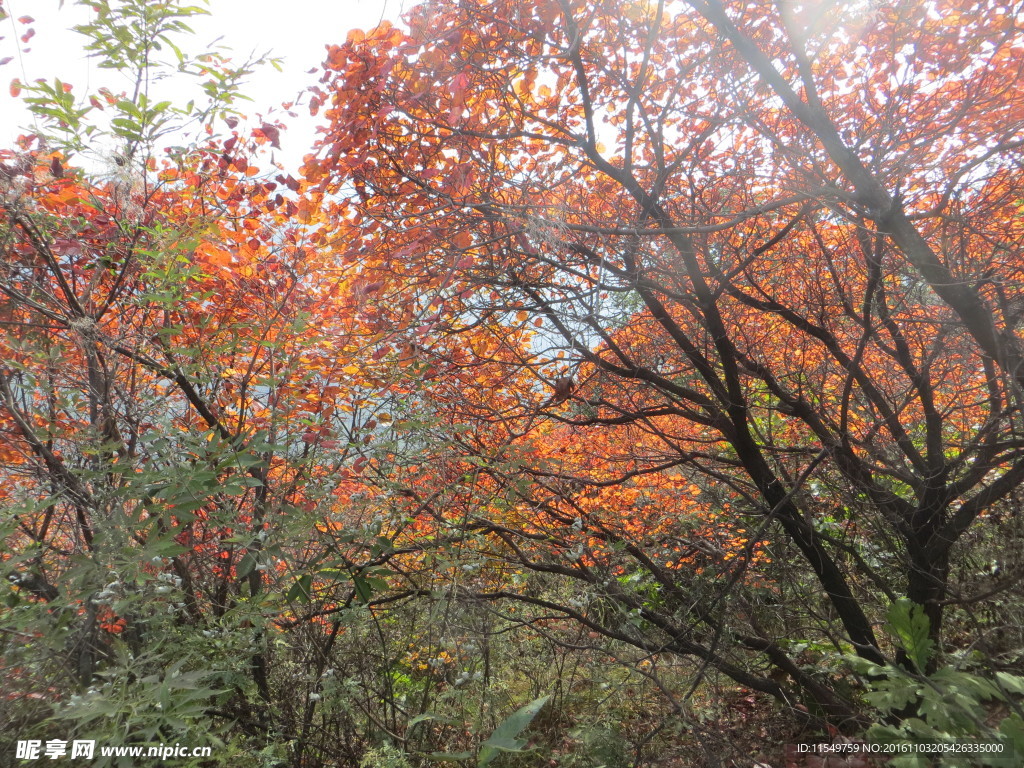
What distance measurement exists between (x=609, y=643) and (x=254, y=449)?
3167 millimetres

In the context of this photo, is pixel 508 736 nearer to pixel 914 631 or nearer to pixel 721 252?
pixel 914 631

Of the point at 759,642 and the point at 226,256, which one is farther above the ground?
the point at 226,256

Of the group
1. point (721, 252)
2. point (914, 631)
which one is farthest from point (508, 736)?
point (721, 252)

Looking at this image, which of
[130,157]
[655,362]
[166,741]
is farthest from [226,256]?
[655,362]

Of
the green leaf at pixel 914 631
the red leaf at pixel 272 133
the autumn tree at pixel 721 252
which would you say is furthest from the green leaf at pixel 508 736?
the red leaf at pixel 272 133

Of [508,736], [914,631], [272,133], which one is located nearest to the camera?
[508,736]

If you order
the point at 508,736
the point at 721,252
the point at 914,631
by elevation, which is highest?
the point at 721,252

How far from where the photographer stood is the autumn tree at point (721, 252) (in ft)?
10.4

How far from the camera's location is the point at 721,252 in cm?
410

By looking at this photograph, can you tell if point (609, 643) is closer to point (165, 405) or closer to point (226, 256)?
point (165, 405)

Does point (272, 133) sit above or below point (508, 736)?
above

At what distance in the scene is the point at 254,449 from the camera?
7.08 ft

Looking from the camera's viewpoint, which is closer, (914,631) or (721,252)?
(914,631)

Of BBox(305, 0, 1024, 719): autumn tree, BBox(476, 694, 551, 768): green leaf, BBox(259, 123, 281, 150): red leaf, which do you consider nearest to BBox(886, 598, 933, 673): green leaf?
BBox(305, 0, 1024, 719): autumn tree
